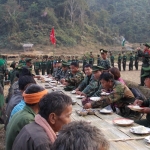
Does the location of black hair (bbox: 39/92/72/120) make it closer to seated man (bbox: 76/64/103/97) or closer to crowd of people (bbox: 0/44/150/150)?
crowd of people (bbox: 0/44/150/150)

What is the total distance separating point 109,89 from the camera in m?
4.48

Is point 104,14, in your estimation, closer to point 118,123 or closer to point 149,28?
point 149,28

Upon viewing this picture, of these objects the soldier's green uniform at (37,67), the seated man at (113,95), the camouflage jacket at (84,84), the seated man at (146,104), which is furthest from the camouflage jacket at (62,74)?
the soldier's green uniform at (37,67)

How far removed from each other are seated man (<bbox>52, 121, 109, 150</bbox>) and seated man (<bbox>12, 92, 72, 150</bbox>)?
20.0 inches

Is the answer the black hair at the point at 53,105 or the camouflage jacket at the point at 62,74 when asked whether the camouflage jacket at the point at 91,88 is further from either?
the black hair at the point at 53,105

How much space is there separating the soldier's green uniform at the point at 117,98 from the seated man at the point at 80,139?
2.89 metres

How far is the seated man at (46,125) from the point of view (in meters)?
1.72

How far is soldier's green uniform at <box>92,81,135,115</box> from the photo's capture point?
4152 millimetres

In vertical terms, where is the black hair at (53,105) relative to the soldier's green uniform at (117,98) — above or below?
above

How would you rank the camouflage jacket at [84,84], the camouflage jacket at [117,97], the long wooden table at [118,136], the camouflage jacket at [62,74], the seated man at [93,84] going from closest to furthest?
the long wooden table at [118,136], the camouflage jacket at [117,97], the seated man at [93,84], the camouflage jacket at [84,84], the camouflage jacket at [62,74]

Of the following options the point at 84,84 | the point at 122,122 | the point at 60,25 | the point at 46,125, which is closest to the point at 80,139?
the point at 46,125

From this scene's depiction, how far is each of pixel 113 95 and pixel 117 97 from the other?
77 millimetres

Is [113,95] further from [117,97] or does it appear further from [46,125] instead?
[46,125]

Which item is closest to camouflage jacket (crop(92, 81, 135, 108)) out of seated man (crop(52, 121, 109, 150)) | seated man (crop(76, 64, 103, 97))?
seated man (crop(76, 64, 103, 97))
